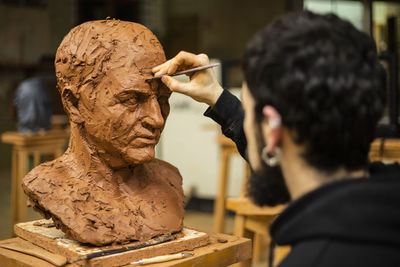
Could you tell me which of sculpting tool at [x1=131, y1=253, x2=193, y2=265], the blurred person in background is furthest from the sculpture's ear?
the blurred person in background

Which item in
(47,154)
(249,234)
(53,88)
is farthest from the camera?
(53,88)

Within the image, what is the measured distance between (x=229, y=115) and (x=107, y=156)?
58 cm

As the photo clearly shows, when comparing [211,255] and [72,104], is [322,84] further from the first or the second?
[72,104]

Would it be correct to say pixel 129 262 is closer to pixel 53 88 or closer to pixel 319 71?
pixel 319 71

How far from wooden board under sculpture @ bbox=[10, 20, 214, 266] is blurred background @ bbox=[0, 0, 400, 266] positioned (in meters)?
1.81

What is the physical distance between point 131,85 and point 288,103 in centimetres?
106

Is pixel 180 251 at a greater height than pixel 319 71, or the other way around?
pixel 319 71

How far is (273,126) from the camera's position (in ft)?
4.20

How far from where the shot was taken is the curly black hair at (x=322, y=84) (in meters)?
1.20

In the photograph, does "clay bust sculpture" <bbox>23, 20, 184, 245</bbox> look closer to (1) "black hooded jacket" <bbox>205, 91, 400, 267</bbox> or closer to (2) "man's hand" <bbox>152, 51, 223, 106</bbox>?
Result: (2) "man's hand" <bbox>152, 51, 223, 106</bbox>

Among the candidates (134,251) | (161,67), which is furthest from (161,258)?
(161,67)

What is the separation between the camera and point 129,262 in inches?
78.7

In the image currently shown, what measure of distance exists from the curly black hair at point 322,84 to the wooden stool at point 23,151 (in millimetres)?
3051

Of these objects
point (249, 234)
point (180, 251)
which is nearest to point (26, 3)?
point (249, 234)
